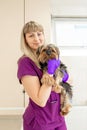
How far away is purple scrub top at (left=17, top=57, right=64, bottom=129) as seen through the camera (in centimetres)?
146

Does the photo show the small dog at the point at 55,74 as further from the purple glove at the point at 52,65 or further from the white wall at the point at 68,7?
the white wall at the point at 68,7

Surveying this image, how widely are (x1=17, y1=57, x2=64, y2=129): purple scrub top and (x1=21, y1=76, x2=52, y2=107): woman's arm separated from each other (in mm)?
41

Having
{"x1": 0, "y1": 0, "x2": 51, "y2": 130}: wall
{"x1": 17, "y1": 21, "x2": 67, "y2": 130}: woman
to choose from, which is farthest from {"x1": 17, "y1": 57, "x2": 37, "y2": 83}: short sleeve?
{"x1": 0, "y1": 0, "x2": 51, "y2": 130}: wall

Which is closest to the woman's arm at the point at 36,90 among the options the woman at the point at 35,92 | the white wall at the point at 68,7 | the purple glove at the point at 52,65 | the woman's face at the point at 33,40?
the woman at the point at 35,92

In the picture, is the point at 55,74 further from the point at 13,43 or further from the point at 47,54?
the point at 13,43

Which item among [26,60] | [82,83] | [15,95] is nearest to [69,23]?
[82,83]

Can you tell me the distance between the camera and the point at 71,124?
2.53 meters

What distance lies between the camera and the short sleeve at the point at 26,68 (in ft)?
4.78

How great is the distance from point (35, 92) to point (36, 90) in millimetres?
14

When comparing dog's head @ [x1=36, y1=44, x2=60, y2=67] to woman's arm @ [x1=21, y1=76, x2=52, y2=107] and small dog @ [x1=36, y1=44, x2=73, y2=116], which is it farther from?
woman's arm @ [x1=21, y1=76, x2=52, y2=107]

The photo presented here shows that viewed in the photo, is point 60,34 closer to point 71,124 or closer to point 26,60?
point 71,124

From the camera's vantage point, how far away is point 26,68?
4.83ft

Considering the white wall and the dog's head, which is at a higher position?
the white wall

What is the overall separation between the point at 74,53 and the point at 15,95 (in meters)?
0.90
